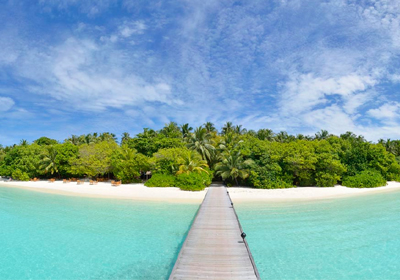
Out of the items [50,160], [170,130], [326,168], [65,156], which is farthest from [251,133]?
[50,160]

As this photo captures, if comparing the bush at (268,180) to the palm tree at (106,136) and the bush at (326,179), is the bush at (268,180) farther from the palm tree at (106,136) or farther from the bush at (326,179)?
the palm tree at (106,136)

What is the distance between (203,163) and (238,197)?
831 centimetres

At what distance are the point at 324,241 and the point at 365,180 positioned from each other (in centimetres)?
2210

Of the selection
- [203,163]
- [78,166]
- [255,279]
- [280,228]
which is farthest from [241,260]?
[78,166]

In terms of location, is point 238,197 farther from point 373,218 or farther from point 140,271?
point 140,271

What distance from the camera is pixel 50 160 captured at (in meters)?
35.6

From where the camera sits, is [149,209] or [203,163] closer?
[149,209]

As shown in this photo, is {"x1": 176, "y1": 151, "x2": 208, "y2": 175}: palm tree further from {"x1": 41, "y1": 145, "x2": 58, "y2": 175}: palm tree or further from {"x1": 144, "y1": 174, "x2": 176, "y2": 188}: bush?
{"x1": 41, "y1": 145, "x2": 58, "y2": 175}: palm tree

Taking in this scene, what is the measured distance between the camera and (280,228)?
35.5 ft

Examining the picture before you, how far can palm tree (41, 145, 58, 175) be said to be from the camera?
3541 centimetres

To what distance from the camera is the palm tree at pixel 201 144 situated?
103 feet

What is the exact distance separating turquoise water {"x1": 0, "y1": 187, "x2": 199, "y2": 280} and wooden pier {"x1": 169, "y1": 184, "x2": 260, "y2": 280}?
89 cm

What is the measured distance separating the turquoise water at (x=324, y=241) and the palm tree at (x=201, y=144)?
54.0 feet

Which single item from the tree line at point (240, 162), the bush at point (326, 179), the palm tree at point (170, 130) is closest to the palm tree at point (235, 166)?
the tree line at point (240, 162)
